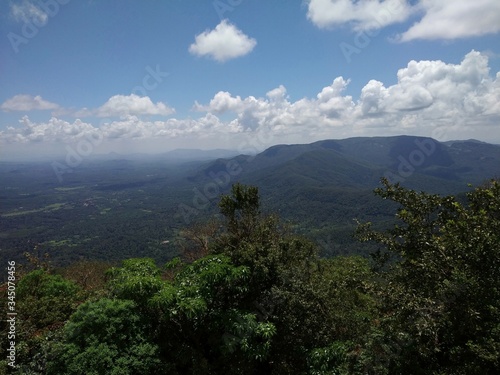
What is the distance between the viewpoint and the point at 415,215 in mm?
11000

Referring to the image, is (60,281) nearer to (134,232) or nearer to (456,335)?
(456,335)

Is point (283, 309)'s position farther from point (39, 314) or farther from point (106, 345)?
point (39, 314)

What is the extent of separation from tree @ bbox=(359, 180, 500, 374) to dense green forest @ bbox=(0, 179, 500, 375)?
3 centimetres

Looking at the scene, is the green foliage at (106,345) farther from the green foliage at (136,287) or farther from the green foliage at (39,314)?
the green foliage at (39,314)

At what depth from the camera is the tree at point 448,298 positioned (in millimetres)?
7324

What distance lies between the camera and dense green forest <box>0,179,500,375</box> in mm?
7836

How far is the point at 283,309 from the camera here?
12.0 m

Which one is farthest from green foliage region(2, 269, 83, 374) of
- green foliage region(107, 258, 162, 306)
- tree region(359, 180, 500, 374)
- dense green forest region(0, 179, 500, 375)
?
tree region(359, 180, 500, 374)

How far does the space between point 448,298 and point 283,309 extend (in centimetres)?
593

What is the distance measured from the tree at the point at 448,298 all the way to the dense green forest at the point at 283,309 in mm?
33

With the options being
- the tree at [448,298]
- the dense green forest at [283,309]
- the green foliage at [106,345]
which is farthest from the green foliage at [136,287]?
the tree at [448,298]
